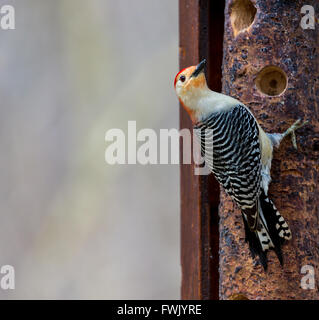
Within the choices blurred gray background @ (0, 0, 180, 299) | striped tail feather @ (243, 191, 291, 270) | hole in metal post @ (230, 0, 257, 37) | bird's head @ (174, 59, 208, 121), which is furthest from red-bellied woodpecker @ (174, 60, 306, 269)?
blurred gray background @ (0, 0, 180, 299)

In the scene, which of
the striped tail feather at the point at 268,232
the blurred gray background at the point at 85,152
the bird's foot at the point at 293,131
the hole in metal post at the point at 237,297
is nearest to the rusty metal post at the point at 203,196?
the hole in metal post at the point at 237,297

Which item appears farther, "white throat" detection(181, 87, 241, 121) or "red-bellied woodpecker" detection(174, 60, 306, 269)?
"white throat" detection(181, 87, 241, 121)

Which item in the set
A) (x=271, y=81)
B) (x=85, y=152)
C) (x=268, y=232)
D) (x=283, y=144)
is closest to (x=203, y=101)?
(x=271, y=81)

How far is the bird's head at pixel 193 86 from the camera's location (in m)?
3.77

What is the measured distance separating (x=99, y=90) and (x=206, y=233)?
3.37 m

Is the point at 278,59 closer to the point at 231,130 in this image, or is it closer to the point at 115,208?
the point at 231,130

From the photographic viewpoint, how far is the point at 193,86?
12.5 ft

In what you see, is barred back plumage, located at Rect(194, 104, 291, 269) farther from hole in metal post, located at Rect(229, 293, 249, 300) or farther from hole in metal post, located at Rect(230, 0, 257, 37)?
hole in metal post, located at Rect(230, 0, 257, 37)

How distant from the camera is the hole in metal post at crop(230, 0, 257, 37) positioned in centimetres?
375

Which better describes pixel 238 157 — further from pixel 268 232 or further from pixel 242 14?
pixel 242 14

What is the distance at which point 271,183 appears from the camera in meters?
3.62

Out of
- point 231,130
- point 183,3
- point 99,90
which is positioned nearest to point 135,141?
point 99,90

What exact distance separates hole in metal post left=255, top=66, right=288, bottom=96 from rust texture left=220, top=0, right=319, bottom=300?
32mm

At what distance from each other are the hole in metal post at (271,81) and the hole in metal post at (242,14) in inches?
10.3
